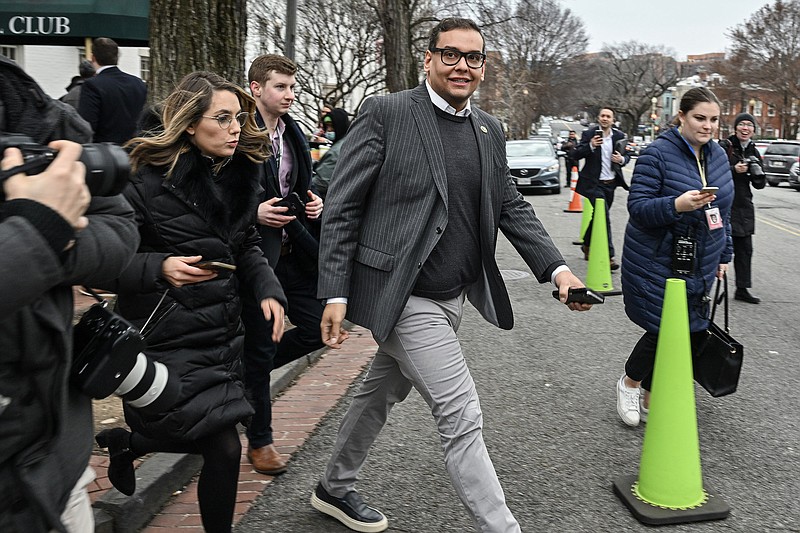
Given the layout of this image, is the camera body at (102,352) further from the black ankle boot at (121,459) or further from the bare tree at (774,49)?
the bare tree at (774,49)

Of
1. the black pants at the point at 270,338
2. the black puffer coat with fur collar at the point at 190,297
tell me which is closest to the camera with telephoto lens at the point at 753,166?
the black pants at the point at 270,338

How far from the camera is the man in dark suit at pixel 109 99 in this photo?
7.17m

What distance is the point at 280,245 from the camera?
14.5ft

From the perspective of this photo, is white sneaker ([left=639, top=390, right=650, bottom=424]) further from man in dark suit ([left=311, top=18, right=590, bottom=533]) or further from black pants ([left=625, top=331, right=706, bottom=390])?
man in dark suit ([left=311, top=18, right=590, bottom=533])

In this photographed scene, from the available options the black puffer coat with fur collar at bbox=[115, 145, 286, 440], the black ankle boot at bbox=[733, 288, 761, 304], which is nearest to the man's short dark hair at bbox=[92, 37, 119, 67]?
the black puffer coat with fur collar at bbox=[115, 145, 286, 440]

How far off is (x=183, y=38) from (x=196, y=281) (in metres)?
3.11

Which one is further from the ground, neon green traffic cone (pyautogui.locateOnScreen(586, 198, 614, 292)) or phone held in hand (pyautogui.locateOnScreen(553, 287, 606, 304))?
phone held in hand (pyautogui.locateOnScreen(553, 287, 606, 304))

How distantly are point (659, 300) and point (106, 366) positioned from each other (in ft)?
11.5

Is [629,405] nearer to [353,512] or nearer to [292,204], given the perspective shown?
[353,512]

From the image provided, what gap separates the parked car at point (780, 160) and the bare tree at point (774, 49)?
105 feet

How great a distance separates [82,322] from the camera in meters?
2.24

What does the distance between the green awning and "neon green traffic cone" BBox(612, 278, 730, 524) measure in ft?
34.0

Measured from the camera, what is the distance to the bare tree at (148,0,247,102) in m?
5.59

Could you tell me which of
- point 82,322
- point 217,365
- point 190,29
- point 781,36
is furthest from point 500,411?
point 781,36
